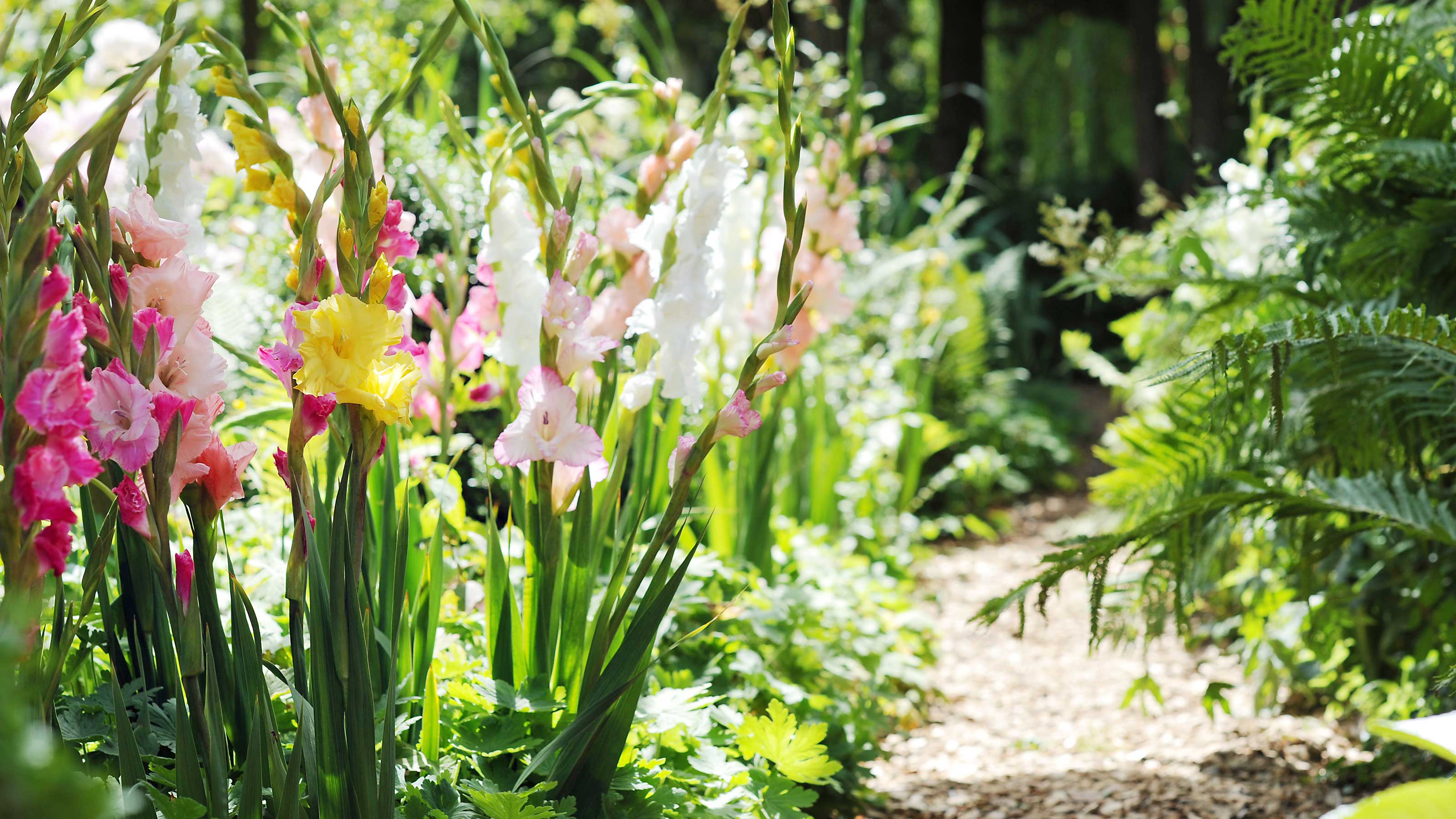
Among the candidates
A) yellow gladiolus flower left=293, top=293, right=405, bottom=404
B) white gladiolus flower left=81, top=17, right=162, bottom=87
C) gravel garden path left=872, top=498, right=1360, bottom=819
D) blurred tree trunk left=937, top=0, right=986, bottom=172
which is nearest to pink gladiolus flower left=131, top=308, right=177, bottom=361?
yellow gladiolus flower left=293, top=293, right=405, bottom=404

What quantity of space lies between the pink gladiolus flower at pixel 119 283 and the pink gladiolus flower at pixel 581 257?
442 mm

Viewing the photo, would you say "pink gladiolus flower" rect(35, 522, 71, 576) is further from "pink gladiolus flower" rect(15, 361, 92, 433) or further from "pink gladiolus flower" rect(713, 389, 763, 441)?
"pink gladiolus flower" rect(713, 389, 763, 441)

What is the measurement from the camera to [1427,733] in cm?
82

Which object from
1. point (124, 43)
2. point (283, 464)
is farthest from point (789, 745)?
point (124, 43)

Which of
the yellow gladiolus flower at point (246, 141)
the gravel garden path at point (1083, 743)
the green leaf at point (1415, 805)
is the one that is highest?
the yellow gladiolus flower at point (246, 141)

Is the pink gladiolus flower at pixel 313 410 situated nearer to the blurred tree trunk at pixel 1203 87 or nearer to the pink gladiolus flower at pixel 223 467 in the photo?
the pink gladiolus flower at pixel 223 467

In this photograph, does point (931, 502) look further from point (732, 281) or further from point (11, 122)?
point (11, 122)

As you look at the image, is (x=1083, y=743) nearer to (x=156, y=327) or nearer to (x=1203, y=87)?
(x=156, y=327)

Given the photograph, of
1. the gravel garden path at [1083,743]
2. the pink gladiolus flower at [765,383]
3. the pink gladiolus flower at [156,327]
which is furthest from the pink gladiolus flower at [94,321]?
the gravel garden path at [1083,743]

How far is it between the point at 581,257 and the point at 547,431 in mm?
204

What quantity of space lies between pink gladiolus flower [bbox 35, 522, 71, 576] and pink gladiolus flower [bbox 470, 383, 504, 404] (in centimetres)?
84

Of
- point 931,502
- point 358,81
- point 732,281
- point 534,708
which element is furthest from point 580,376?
point 931,502

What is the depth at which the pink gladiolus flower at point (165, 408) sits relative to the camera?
0.87m

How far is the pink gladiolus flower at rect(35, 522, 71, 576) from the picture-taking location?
0.78m
